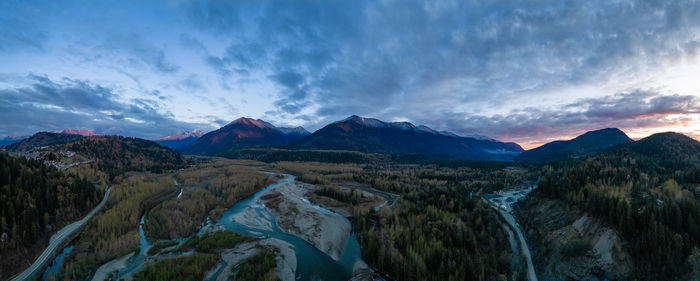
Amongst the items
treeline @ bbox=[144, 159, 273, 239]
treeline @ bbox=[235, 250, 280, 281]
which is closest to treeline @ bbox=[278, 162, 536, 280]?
treeline @ bbox=[235, 250, 280, 281]

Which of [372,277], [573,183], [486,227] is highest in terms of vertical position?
[573,183]

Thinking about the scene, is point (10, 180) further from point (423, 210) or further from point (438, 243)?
point (423, 210)

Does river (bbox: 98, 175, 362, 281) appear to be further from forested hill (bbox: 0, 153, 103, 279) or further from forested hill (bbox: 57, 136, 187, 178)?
forested hill (bbox: 57, 136, 187, 178)

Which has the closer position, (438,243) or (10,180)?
(438,243)

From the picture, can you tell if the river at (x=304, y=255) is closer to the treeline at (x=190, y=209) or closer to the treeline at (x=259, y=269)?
the treeline at (x=190, y=209)

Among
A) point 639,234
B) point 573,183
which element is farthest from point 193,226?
point 573,183

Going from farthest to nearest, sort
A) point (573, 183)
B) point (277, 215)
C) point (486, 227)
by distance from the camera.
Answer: point (277, 215) → point (573, 183) → point (486, 227)
